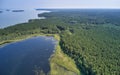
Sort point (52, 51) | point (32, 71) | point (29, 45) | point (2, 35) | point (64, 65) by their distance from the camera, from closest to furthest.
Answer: point (32, 71), point (64, 65), point (52, 51), point (29, 45), point (2, 35)

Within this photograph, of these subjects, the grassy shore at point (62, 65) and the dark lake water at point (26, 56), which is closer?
the grassy shore at point (62, 65)

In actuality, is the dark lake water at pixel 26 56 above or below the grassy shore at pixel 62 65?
below

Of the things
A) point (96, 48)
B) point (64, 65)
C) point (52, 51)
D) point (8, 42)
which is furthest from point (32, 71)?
point (8, 42)

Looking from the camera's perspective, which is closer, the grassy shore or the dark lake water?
the grassy shore

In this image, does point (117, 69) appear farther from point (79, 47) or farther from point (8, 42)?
point (8, 42)

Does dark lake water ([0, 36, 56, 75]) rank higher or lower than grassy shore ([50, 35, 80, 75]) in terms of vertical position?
lower

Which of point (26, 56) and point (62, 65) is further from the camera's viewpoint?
point (26, 56)

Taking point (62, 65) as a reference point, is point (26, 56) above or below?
below

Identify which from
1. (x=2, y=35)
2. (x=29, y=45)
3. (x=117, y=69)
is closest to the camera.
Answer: (x=117, y=69)
